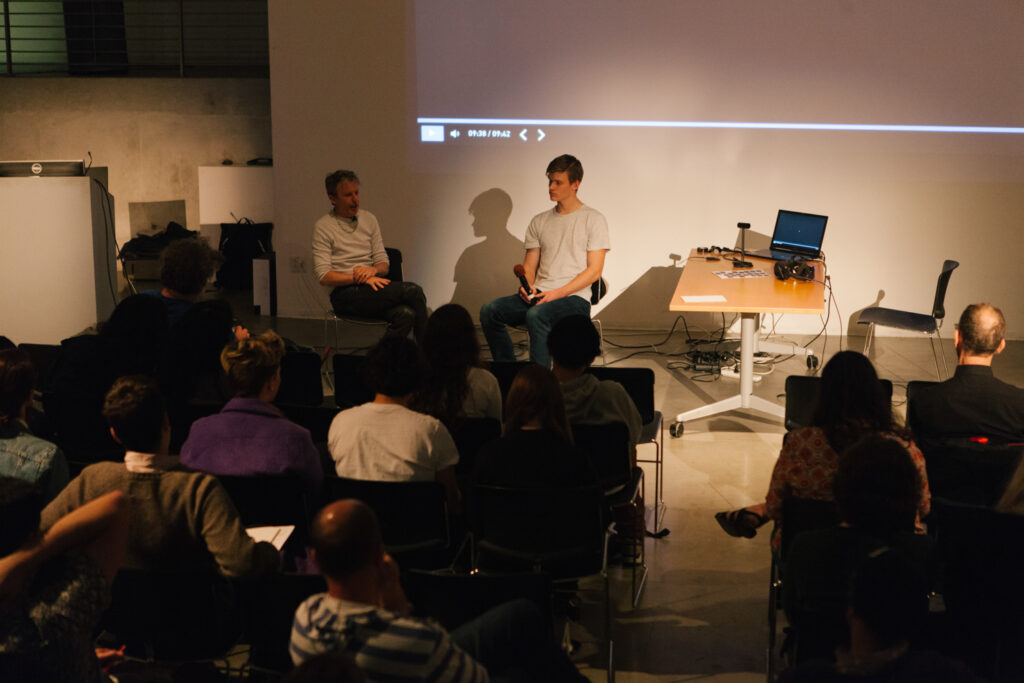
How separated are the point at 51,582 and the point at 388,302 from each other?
4.10 metres

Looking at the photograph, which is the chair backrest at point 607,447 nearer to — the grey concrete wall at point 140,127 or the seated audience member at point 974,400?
the seated audience member at point 974,400

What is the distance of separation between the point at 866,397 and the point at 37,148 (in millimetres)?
9403

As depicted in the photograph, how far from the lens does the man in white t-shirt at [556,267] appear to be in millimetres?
5875

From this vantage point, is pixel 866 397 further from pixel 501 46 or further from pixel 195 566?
pixel 501 46

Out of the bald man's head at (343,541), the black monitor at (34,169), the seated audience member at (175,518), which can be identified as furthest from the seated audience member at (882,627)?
the black monitor at (34,169)

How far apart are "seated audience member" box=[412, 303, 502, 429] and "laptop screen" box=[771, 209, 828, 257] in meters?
3.68

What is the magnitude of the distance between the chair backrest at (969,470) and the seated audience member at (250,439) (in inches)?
79.4

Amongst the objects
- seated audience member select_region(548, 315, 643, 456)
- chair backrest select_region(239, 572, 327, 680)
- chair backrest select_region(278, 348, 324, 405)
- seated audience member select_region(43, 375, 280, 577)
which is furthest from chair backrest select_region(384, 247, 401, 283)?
chair backrest select_region(239, 572, 327, 680)

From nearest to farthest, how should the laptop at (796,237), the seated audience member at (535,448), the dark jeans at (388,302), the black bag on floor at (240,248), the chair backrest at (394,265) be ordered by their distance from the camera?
the seated audience member at (535,448) < the dark jeans at (388,302) < the laptop at (796,237) < the chair backrest at (394,265) < the black bag on floor at (240,248)

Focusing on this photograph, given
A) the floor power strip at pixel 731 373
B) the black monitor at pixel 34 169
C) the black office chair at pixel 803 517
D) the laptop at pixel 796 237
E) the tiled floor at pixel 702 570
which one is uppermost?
the black monitor at pixel 34 169

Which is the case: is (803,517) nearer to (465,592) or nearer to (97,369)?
A: (465,592)

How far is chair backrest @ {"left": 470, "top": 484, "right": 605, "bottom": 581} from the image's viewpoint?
2934 millimetres

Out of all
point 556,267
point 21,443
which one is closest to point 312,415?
point 21,443

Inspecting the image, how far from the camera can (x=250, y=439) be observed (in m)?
3.00
